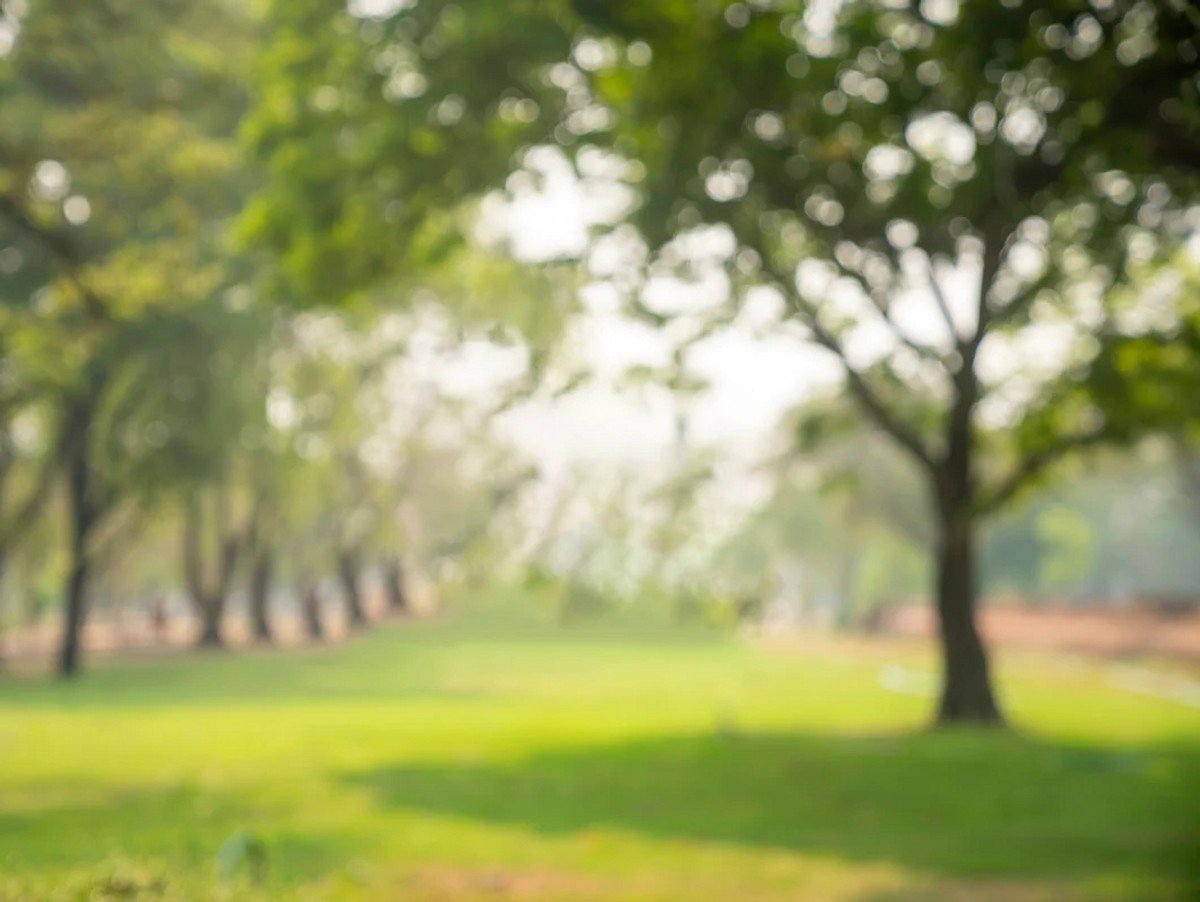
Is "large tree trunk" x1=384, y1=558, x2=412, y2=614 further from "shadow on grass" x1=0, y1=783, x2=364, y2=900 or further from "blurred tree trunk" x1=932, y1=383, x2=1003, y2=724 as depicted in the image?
"shadow on grass" x1=0, y1=783, x2=364, y2=900

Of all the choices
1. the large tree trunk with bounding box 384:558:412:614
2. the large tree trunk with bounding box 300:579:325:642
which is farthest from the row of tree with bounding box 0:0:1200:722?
the large tree trunk with bounding box 384:558:412:614

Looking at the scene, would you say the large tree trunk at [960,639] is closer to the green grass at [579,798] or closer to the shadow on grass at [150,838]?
the green grass at [579,798]

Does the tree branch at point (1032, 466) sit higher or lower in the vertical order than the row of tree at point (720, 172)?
lower

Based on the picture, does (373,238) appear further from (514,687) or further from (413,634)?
(413,634)

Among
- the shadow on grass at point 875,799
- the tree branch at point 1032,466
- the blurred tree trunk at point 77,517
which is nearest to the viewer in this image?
the shadow on grass at point 875,799

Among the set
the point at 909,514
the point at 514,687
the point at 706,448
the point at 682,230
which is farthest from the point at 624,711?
the point at 909,514

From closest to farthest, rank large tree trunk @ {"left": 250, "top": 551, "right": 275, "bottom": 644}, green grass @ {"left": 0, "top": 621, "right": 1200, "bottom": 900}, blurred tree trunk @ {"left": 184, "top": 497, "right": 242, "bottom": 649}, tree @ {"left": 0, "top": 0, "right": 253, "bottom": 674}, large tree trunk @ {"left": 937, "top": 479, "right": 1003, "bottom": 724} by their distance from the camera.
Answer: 1. green grass @ {"left": 0, "top": 621, "right": 1200, "bottom": 900}
2. tree @ {"left": 0, "top": 0, "right": 253, "bottom": 674}
3. large tree trunk @ {"left": 937, "top": 479, "right": 1003, "bottom": 724}
4. blurred tree trunk @ {"left": 184, "top": 497, "right": 242, "bottom": 649}
5. large tree trunk @ {"left": 250, "top": 551, "right": 275, "bottom": 644}

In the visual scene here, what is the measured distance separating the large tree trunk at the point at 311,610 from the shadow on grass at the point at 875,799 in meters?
32.0

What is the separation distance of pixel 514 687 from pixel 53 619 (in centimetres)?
4401

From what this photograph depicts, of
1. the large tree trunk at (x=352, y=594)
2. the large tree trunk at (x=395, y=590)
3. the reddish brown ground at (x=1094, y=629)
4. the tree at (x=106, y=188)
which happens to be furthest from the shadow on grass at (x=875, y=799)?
the large tree trunk at (x=395, y=590)

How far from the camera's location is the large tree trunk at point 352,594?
50000 mm

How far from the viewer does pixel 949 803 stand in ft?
40.5

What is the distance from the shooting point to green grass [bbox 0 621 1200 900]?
7.16 metres

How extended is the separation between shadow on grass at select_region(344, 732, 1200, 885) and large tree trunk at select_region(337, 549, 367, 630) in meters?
33.6
